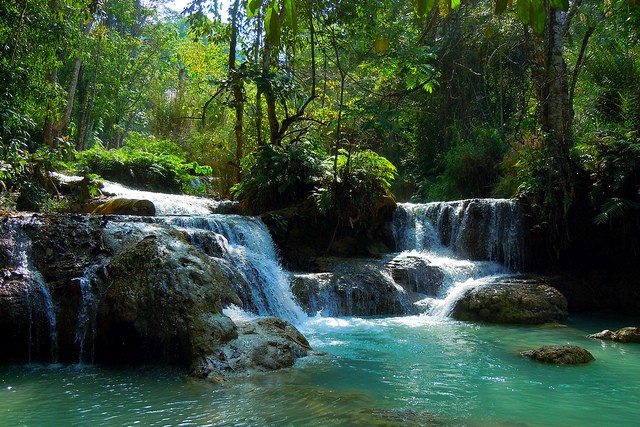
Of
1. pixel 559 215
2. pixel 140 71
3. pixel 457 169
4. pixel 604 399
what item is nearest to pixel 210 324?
pixel 604 399

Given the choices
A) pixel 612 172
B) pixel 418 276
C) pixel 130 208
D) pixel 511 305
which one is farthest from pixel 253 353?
pixel 612 172

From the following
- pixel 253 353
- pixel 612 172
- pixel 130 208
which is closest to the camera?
pixel 253 353

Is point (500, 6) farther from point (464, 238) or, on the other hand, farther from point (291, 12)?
point (464, 238)

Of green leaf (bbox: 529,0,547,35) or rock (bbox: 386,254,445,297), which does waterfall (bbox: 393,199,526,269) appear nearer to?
rock (bbox: 386,254,445,297)

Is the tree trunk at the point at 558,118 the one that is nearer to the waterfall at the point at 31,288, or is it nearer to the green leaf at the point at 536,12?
the waterfall at the point at 31,288

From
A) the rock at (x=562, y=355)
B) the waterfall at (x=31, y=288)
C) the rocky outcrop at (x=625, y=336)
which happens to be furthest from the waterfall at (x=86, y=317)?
the rocky outcrop at (x=625, y=336)

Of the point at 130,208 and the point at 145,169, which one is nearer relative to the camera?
the point at 130,208

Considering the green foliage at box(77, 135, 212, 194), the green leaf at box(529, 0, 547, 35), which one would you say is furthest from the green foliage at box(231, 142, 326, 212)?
the green leaf at box(529, 0, 547, 35)

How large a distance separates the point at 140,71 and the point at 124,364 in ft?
93.1

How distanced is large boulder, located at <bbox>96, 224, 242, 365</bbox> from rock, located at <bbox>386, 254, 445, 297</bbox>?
4838 millimetres

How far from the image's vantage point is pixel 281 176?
40.2 feet

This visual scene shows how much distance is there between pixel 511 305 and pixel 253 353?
5.15m

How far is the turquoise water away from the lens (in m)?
4.09

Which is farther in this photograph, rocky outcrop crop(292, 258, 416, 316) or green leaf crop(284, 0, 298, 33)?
rocky outcrop crop(292, 258, 416, 316)
